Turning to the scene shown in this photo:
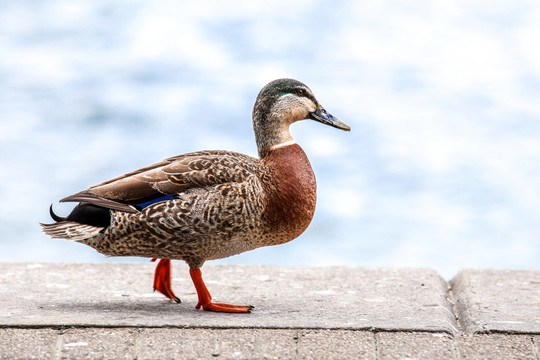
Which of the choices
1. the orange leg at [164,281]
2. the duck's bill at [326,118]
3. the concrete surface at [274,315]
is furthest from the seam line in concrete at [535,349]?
the orange leg at [164,281]

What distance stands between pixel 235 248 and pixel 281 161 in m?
0.59

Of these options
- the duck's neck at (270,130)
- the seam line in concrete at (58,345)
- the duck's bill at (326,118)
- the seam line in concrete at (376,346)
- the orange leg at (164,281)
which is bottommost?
the seam line in concrete at (58,345)

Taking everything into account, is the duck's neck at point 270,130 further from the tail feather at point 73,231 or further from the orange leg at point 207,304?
the tail feather at point 73,231

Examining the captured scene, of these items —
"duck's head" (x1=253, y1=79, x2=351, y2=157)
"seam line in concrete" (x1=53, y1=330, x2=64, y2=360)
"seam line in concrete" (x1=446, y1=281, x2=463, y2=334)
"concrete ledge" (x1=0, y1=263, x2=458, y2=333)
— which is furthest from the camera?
"duck's head" (x1=253, y1=79, x2=351, y2=157)

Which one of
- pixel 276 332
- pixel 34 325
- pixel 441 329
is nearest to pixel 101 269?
pixel 34 325

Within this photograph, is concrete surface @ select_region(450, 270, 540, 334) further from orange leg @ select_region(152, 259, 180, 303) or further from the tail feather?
the tail feather

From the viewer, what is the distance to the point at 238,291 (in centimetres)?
566

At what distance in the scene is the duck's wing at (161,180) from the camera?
5027mm

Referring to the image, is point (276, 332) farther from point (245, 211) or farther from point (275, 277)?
point (275, 277)

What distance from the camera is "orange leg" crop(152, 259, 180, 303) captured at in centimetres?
539

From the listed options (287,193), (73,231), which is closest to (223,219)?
(287,193)

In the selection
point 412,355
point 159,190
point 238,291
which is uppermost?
point 159,190

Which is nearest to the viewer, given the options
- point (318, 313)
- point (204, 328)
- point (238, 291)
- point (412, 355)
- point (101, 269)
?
point (412, 355)

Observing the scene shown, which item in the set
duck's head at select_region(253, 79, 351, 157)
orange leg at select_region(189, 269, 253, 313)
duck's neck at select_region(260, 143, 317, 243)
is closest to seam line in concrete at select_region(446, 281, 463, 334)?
duck's neck at select_region(260, 143, 317, 243)
